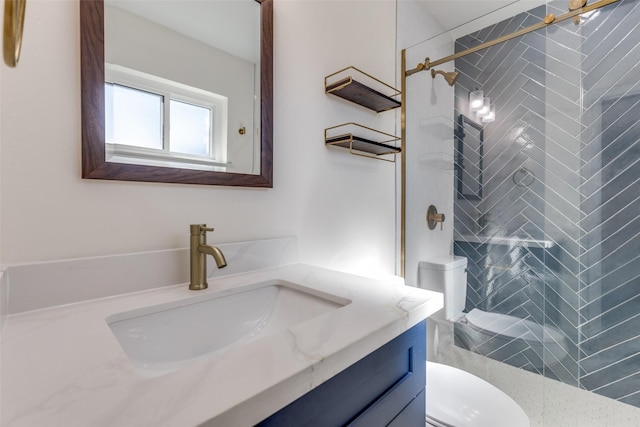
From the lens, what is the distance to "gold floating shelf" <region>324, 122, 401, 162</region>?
126 centimetres

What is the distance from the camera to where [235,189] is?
3.27ft

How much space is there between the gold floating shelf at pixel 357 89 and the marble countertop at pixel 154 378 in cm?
92

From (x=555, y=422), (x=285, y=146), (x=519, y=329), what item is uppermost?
(x=285, y=146)

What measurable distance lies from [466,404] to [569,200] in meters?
1.15

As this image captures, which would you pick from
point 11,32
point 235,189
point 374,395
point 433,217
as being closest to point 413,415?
point 374,395

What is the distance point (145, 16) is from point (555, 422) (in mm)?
2407

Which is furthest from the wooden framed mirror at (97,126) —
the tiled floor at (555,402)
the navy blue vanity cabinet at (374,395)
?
the tiled floor at (555,402)

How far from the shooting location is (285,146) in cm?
114

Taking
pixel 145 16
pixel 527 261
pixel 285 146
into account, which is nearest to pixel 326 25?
pixel 285 146

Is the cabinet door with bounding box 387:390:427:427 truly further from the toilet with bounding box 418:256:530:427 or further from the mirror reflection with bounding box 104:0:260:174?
the mirror reflection with bounding box 104:0:260:174

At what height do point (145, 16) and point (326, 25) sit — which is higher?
point (326, 25)

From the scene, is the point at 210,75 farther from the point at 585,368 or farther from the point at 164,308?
the point at 585,368

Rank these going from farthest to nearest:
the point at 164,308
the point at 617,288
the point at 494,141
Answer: the point at 494,141 → the point at 617,288 → the point at 164,308

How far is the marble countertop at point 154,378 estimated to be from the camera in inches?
13.4
